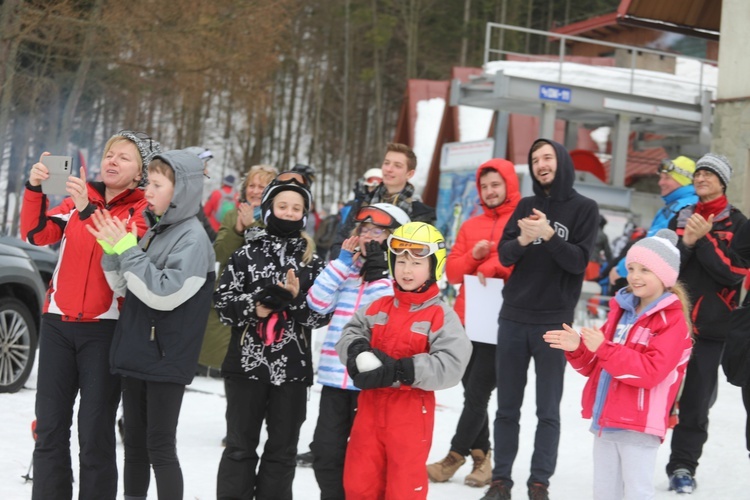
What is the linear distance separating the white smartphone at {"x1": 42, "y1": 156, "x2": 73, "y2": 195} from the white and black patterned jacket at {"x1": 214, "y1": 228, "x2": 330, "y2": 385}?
92cm

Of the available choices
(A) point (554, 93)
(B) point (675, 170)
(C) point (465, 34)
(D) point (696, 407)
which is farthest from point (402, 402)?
(C) point (465, 34)

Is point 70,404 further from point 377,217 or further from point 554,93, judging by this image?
point 554,93

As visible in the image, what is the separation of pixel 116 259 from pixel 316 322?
41.7 inches

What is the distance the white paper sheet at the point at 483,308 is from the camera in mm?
6402

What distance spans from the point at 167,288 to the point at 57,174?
0.80m

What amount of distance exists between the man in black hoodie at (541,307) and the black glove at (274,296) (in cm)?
Answer: 158

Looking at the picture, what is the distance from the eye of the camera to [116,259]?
455 centimetres

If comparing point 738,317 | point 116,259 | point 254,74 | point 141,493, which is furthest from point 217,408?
point 254,74

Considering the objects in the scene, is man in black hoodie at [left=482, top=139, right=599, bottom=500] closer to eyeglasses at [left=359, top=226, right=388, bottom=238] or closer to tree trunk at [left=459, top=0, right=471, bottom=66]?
eyeglasses at [left=359, top=226, right=388, bottom=238]

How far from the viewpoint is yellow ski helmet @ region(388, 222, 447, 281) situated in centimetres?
468

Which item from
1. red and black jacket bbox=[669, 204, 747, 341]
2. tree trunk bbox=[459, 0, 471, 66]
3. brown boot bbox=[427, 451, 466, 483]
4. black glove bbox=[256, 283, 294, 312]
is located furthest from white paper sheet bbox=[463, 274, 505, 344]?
tree trunk bbox=[459, 0, 471, 66]

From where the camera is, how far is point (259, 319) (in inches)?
196

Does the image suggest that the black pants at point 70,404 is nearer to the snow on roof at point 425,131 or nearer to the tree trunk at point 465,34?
the snow on roof at point 425,131

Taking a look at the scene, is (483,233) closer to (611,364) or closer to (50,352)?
(611,364)
